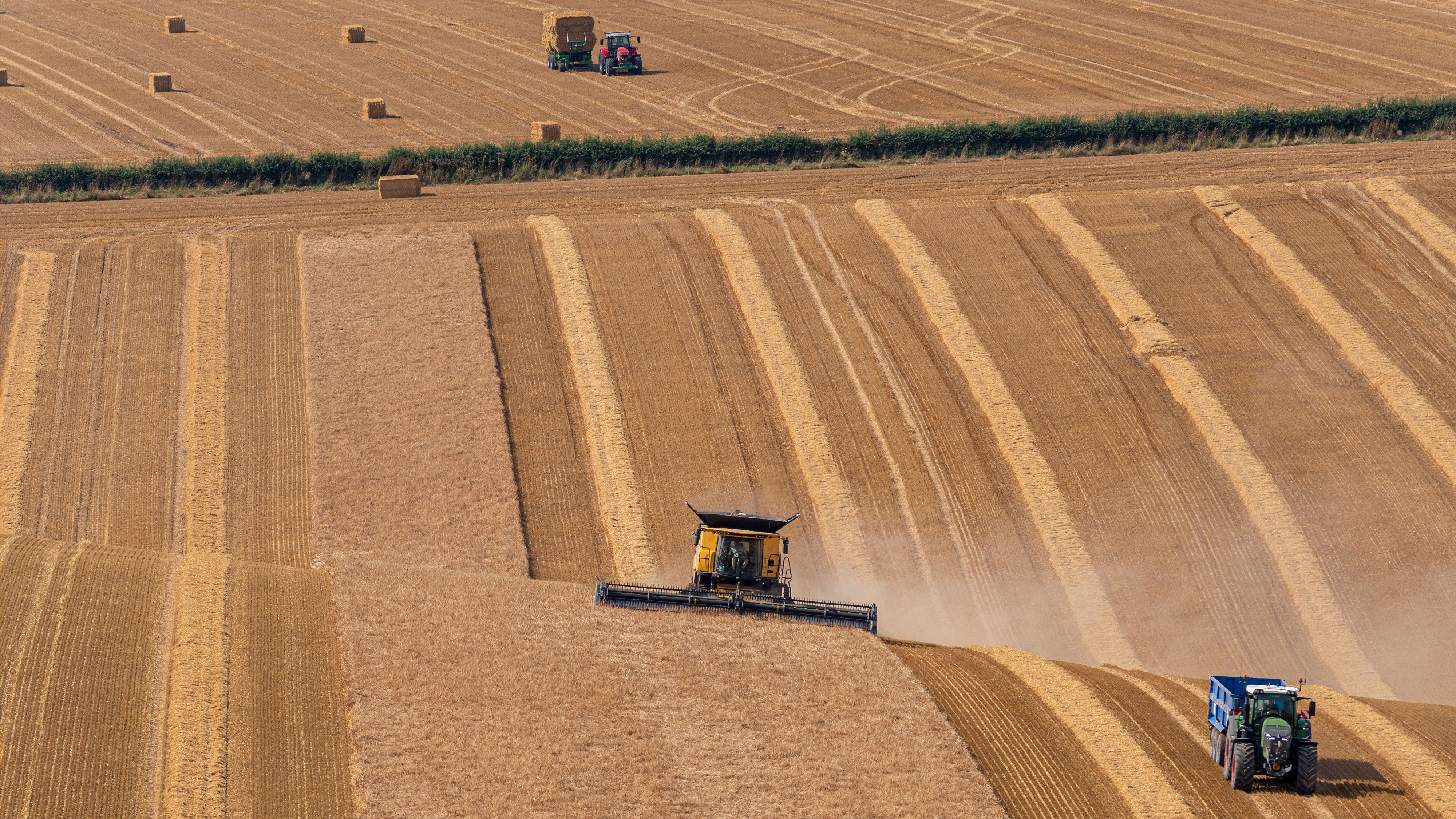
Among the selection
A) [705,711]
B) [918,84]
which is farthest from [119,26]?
[705,711]

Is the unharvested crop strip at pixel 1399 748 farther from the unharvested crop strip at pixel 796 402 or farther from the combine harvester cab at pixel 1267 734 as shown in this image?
the unharvested crop strip at pixel 796 402

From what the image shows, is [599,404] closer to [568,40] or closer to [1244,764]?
[1244,764]

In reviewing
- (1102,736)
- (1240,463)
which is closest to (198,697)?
(1102,736)

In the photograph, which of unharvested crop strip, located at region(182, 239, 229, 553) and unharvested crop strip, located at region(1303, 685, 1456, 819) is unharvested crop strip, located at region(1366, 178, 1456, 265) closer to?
unharvested crop strip, located at region(1303, 685, 1456, 819)

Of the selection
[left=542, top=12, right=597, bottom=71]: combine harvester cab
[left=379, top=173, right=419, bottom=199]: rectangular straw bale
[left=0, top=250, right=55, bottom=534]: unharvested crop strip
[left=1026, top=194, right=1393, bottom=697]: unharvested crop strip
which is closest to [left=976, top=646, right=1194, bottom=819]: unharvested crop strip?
[left=1026, top=194, right=1393, bottom=697]: unharvested crop strip

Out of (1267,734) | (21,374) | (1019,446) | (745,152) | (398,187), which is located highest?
(745,152)
